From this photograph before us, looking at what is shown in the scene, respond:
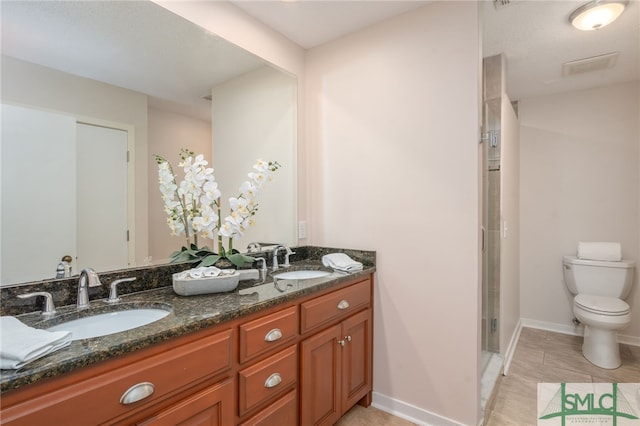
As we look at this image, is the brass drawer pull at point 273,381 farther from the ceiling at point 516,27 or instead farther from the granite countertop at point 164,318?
the ceiling at point 516,27

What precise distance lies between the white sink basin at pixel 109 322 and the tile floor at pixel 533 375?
1274 millimetres

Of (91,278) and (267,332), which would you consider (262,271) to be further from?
(91,278)

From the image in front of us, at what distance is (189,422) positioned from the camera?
39.0 inches

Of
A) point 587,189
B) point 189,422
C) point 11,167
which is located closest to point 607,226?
A: point 587,189

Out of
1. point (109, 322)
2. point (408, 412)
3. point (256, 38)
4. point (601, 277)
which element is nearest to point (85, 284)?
point (109, 322)

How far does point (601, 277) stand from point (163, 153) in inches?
141

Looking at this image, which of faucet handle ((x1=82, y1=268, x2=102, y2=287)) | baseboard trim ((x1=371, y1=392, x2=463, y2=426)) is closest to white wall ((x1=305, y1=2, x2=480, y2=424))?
baseboard trim ((x1=371, y1=392, x2=463, y2=426))

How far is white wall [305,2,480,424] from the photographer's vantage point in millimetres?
1680

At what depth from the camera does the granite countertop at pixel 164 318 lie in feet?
2.37

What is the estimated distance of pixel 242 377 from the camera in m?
1.16

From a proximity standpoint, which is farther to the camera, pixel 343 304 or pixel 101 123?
pixel 343 304

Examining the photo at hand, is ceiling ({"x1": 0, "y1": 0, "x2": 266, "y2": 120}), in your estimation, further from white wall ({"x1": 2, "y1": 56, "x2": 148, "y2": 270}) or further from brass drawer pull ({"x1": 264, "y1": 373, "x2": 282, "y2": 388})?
brass drawer pull ({"x1": 264, "y1": 373, "x2": 282, "y2": 388})

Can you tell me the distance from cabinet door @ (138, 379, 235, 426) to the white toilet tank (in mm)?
3184

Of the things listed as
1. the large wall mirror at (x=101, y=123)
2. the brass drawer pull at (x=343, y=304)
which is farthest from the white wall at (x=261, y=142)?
the brass drawer pull at (x=343, y=304)
